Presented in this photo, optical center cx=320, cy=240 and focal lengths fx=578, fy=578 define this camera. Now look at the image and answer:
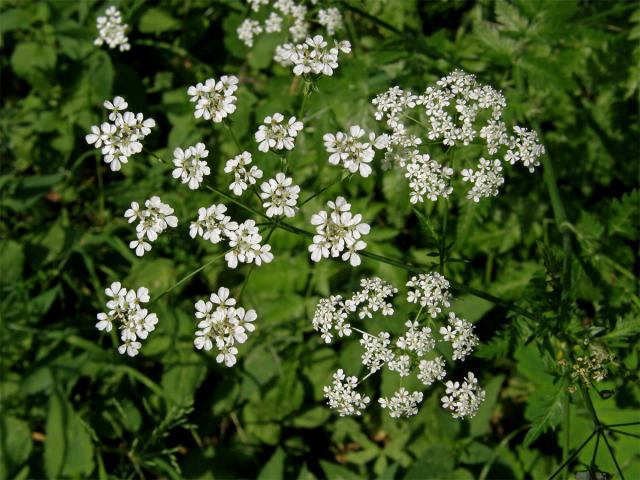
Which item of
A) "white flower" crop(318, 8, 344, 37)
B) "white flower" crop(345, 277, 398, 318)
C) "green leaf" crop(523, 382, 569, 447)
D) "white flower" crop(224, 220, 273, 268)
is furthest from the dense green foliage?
"white flower" crop(224, 220, 273, 268)

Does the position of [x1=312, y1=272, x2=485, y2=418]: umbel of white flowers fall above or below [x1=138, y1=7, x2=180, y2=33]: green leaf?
below

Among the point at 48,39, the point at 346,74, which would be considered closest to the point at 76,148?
the point at 48,39

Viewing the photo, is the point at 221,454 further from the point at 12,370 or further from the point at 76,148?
the point at 76,148

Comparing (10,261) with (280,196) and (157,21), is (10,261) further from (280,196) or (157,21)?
(280,196)

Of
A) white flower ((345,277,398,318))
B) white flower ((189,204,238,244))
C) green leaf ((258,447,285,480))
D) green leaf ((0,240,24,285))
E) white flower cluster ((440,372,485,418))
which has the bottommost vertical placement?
green leaf ((258,447,285,480))

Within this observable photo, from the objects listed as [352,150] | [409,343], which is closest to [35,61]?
[352,150]

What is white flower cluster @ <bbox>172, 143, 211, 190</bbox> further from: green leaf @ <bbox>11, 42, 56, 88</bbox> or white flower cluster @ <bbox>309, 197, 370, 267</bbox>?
green leaf @ <bbox>11, 42, 56, 88</bbox>

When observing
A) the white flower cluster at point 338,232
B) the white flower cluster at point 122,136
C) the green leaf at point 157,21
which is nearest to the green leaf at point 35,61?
the green leaf at point 157,21

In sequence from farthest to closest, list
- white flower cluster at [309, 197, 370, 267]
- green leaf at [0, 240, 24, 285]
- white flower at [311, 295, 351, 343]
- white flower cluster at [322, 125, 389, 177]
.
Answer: green leaf at [0, 240, 24, 285] → white flower at [311, 295, 351, 343] → white flower cluster at [322, 125, 389, 177] → white flower cluster at [309, 197, 370, 267]
